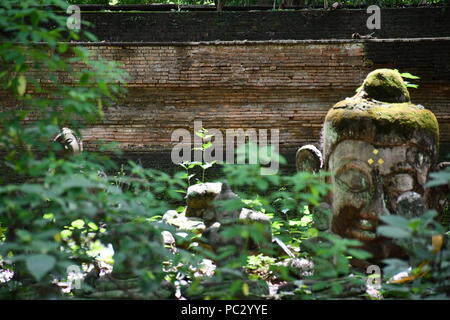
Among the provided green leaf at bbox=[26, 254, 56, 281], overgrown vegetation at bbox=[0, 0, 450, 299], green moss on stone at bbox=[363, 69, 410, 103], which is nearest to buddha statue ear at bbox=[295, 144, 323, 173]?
green moss on stone at bbox=[363, 69, 410, 103]

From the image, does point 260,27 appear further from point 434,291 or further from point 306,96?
point 434,291

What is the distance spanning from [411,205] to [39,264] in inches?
114

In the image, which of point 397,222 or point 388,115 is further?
point 388,115

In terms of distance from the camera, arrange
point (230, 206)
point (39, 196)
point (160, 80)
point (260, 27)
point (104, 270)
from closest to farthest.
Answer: point (39, 196), point (230, 206), point (104, 270), point (160, 80), point (260, 27)

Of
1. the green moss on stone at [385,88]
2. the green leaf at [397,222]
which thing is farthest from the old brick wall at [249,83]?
the green leaf at [397,222]

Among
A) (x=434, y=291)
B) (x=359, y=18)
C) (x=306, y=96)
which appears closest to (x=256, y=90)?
(x=306, y=96)

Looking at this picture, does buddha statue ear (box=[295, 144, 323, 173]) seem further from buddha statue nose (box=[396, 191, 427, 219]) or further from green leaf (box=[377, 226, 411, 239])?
green leaf (box=[377, 226, 411, 239])

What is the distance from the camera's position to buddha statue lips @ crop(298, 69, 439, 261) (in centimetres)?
430

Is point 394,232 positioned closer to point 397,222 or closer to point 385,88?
point 397,222

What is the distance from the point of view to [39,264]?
85.6 inches

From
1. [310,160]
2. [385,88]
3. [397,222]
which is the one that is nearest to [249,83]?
[310,160]

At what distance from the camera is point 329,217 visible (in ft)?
15.0

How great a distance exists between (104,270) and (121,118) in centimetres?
477

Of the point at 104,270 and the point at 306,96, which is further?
the point at 306,96
